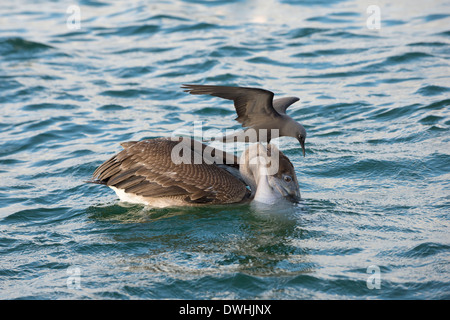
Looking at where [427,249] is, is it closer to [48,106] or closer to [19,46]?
[48,106]

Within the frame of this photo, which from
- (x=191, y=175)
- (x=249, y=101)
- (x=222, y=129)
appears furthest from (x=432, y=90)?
(x=191, y=175)

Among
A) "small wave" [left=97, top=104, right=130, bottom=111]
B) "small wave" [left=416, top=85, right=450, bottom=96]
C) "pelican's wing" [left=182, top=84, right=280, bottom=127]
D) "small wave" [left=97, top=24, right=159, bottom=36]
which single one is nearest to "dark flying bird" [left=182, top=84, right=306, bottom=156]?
"pelican's wing" [left=182, top=84, right=280, bottom=127]

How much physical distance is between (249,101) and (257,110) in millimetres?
173

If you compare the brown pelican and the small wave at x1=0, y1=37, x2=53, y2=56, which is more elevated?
the small wave at x1=0, y1=37, x2=53, y2=56

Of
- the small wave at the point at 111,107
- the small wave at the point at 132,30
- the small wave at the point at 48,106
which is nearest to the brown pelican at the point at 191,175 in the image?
the small wave at the point at 111,107

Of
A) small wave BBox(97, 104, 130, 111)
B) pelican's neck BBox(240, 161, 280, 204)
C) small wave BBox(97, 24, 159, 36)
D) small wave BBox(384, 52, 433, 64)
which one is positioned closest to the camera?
pelican's neck BBox(240, 161, 280, 204)

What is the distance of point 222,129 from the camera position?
964cm

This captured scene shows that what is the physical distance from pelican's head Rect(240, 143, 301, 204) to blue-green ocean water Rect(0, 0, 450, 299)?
0.17 metres

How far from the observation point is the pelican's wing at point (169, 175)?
6480mm

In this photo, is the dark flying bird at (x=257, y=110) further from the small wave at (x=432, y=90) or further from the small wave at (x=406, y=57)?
the small wave at (x=406, y=57)

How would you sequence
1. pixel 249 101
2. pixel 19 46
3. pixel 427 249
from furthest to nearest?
pixel 19 46 → pixel 249 101 → pixel 427 249

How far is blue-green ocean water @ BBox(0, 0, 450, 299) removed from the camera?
5.49 meters

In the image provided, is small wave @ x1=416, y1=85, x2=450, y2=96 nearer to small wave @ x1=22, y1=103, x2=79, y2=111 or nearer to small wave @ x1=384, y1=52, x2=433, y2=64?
small wave @ x1=384, y1=52, x2=433, y2=64
